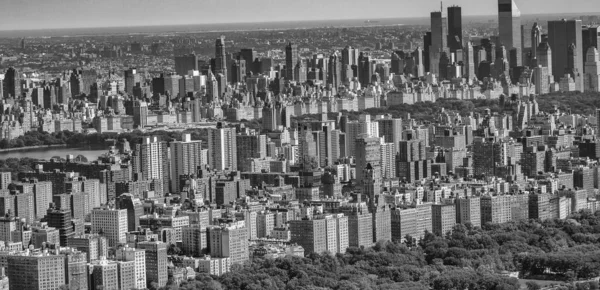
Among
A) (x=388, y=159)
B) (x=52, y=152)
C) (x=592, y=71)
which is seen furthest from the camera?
(x=592, y=71)

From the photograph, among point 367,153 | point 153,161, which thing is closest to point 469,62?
point 367,153

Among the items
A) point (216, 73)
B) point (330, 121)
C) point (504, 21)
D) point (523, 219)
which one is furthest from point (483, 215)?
point (504, 21)

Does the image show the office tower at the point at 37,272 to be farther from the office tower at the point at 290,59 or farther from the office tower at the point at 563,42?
the office tower at the point at 290,59

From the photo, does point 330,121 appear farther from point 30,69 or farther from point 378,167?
point 30,69

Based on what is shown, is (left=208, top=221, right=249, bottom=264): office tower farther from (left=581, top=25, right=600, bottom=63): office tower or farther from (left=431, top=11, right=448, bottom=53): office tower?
(left=431, top=11, right=448, bottom=53): office tower

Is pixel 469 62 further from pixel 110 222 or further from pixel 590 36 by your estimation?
pixel 110 222

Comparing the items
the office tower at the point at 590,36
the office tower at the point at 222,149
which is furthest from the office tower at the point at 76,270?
the office tower at the point at 590,36

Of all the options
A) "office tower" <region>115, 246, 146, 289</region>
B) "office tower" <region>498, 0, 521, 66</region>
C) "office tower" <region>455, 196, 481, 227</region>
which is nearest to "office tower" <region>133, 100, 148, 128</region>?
"office tower" <region>498, 0, 521, 66</region>
